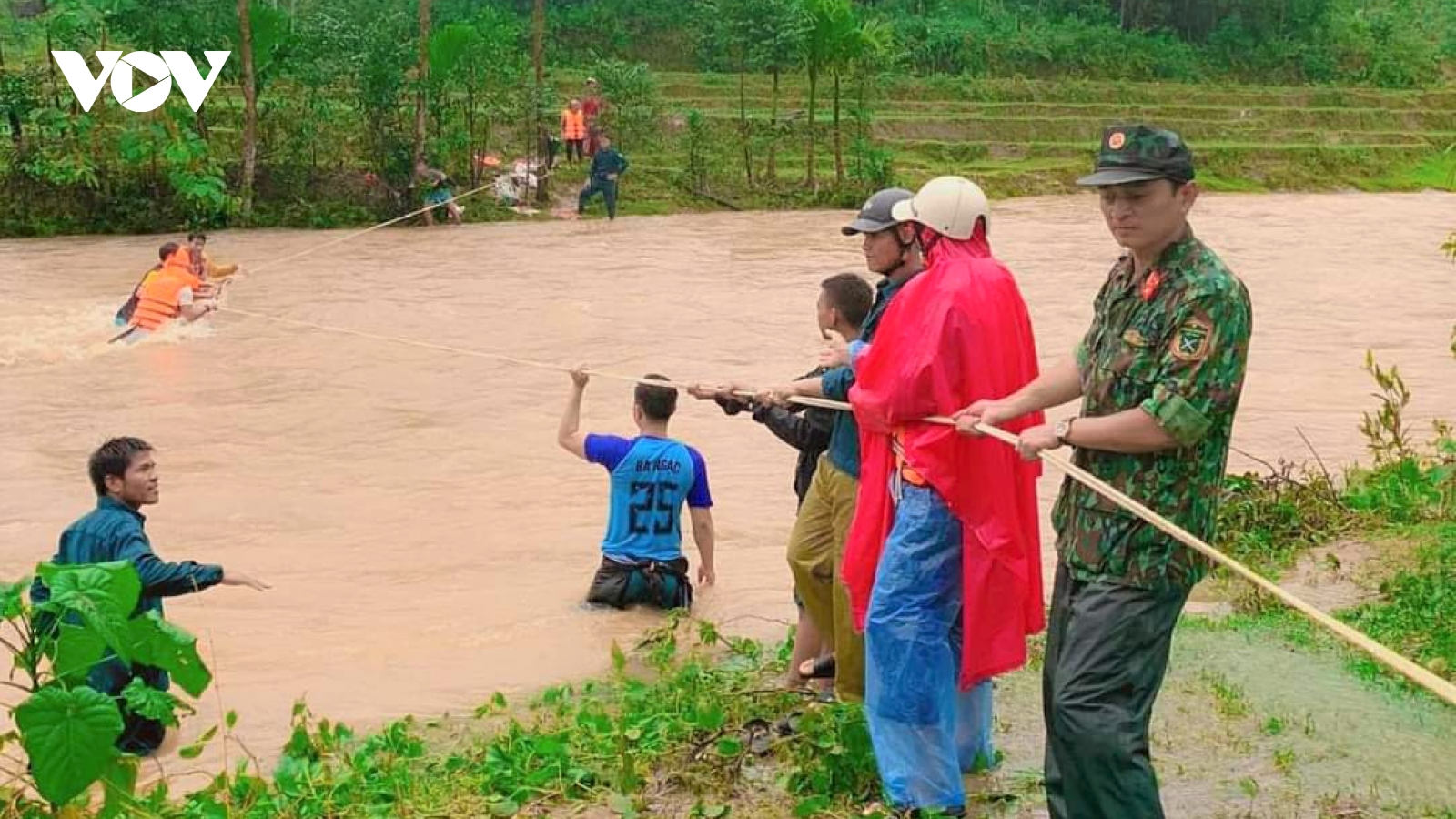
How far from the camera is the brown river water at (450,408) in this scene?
651cm

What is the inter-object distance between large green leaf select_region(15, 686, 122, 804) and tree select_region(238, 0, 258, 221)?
18.1 m

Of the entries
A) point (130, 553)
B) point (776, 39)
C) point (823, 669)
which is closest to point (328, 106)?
point (776, 39)

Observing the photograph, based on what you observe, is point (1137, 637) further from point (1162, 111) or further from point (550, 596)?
point (1162, 111)

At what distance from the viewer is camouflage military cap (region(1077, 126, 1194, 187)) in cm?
324

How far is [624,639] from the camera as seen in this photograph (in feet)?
20.4

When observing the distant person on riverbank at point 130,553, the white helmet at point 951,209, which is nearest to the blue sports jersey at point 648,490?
the distant person on riverbank at point 130,553

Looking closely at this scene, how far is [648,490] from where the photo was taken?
243 inches

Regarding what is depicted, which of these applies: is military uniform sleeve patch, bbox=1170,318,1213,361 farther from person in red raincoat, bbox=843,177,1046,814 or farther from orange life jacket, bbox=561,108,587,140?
orange life jacket, bbox=561,108,587,140

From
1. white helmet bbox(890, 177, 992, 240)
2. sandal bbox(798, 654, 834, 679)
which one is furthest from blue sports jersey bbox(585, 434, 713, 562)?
white helmet bbox(890, 177, 992, 240)

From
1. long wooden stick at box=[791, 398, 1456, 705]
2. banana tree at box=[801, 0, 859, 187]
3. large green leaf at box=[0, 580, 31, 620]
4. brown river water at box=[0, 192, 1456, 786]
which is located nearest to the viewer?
long wooden stick at box=[791, 398, 1456, 705]

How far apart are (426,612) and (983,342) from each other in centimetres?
371

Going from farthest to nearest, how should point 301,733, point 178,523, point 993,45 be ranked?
point 993,45 → point 178,523 → point 301,733

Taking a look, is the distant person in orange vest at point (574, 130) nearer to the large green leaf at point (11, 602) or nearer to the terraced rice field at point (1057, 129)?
the terraced rice field at point (1057, 129)

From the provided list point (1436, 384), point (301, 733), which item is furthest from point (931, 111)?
point (301, 733)
